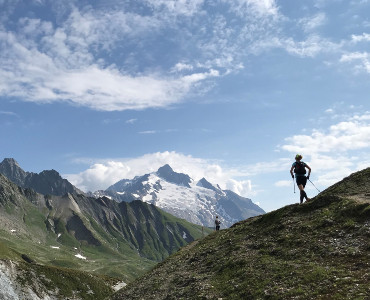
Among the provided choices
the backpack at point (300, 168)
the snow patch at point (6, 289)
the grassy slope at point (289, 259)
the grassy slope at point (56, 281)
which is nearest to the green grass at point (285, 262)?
the grassy slope at point (289, 259)

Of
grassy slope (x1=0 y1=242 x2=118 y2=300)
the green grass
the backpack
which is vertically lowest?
grassy slope (x1=0 y1=242 x2=118 y2=300)

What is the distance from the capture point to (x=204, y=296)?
24438 millimetres

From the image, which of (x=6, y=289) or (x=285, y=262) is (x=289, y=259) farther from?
(x=6, y=289)

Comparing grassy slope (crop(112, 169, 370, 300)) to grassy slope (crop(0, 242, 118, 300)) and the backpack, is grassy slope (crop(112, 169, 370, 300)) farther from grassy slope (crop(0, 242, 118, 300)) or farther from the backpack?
grassy slope (crop(0, 242, 118, 300))

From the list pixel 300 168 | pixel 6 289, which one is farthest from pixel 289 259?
pixel 6 289

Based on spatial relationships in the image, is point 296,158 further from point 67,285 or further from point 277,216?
point 67,285

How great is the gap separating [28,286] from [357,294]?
370 ft

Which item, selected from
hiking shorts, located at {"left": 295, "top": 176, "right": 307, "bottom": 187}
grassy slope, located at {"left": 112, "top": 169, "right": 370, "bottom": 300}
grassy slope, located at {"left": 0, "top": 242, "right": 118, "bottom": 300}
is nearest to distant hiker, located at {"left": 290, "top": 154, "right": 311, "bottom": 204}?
hiking shorts, located at {"left": 295, "top": 176, "right": 307, "bottom": 187}

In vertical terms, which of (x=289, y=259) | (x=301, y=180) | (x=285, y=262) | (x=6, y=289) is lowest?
(x=6, y=289)

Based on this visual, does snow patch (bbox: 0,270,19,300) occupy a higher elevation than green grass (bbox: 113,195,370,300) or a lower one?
lower

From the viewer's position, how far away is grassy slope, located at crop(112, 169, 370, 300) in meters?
19.9

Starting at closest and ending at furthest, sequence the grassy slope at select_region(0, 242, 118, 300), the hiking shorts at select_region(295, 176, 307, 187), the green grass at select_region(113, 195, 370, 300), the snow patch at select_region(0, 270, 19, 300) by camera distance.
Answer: the green grass at select_region(113, 195, 370, 300) < the hiking shorts at select_region(295, 176, 307, 187) < the snow patch at select_region(0, 270, 19, 300) < the grassy slope at select_region(0, 242, 118, 300)

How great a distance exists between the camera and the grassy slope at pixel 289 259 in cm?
1988

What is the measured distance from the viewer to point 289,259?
25172 mm
